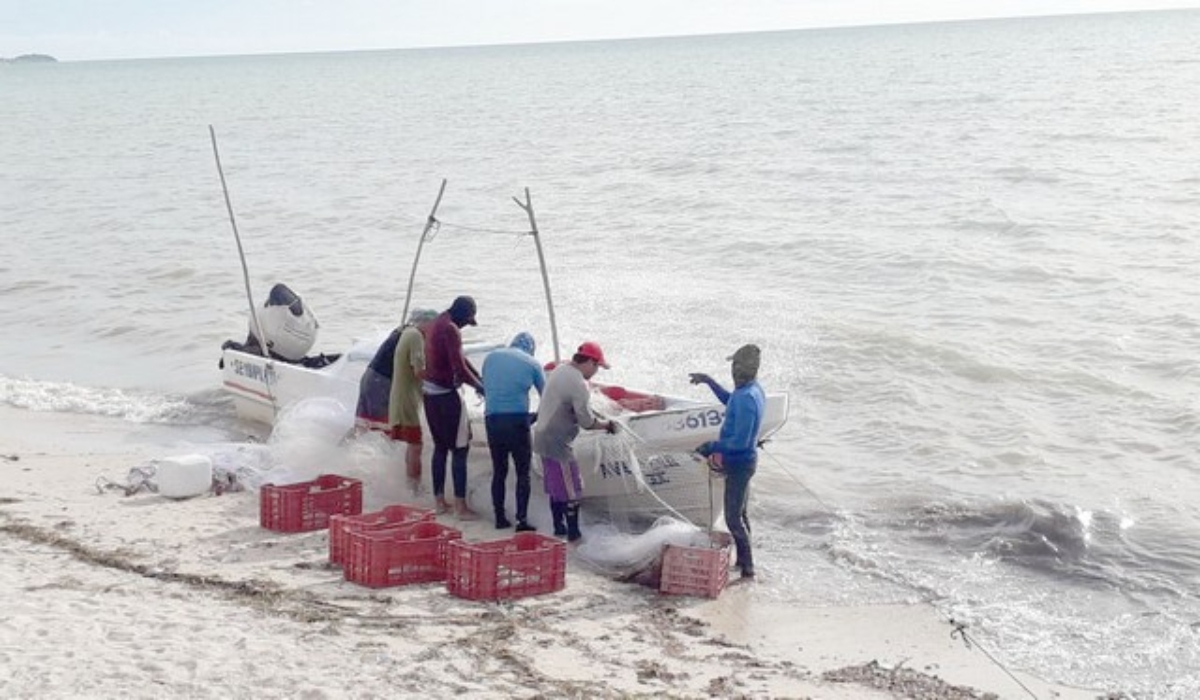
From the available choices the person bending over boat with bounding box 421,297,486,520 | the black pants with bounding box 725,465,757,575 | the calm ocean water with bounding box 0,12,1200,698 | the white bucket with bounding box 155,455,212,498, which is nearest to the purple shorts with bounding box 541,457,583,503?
the person bending over boat with bounding box 421,297,486,520

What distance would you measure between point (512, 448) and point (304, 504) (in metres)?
1.50

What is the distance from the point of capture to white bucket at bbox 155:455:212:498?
11508 millimetres

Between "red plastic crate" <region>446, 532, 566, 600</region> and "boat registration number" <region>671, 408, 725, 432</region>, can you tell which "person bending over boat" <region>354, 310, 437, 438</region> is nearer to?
"boat registration number" <region>671, 408, 725, 432</region>

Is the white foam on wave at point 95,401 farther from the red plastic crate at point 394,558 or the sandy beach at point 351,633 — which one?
the red plastic crate at point 394,558

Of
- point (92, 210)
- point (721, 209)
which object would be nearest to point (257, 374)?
point (721, 209)

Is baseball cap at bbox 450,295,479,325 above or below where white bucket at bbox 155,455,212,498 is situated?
above

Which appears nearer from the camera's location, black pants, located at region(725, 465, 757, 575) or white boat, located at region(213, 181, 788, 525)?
black pants, located at region(725, 465, 757, 575)

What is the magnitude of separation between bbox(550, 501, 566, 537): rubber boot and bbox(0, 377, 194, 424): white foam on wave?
6.50 metres

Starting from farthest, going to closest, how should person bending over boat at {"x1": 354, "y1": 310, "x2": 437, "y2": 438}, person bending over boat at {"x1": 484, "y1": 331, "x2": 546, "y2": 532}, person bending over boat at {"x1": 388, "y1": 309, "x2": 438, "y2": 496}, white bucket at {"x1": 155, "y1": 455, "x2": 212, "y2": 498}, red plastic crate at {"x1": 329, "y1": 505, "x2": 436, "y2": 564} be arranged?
person bending over boat at {"x1": 354, "y1": 310, "x2": 437, "y2": 438} < white bucket at {"x1": 155, "y1": 455, "x2": 212, "y2": 498} < person bending over boat at {"x1": 388, "y1": 309, "x2": 438, "y2": 496} < person bending over boat at {"x1": 484, "y1": 331, "x2": 546, "y2": 532} < red plastic crate at {"x1": 329, "y1": 505, "x2": 436, "y2": 564}

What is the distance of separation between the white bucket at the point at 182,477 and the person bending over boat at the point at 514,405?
2450mm

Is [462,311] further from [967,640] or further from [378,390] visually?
[967,640]

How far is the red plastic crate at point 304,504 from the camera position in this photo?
10.5 metres

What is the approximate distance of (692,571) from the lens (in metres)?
9.66

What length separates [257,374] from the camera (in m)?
14.6
